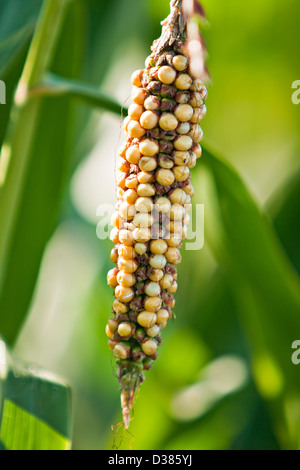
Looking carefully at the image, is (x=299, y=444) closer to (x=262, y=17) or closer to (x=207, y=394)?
(x=207, y=394)

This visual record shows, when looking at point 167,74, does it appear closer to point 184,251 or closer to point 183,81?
point 183,81

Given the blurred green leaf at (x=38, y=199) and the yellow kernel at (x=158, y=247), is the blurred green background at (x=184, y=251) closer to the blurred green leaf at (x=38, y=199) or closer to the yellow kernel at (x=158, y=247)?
the blurred green leaf at (x=38, y=199)

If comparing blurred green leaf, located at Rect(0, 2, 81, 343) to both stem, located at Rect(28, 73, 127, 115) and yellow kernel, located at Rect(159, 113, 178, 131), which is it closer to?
stem, located at Rect(28, 73, 127, 115)

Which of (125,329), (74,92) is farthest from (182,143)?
(74,92)

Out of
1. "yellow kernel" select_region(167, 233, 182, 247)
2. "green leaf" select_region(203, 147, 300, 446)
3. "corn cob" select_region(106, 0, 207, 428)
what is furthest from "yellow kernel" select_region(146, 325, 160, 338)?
"green leaf" select_region(203, 147, 300, 446)

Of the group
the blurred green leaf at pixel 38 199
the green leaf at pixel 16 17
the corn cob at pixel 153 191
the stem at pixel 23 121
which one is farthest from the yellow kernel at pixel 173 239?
the green leaf at pixel 16 17
